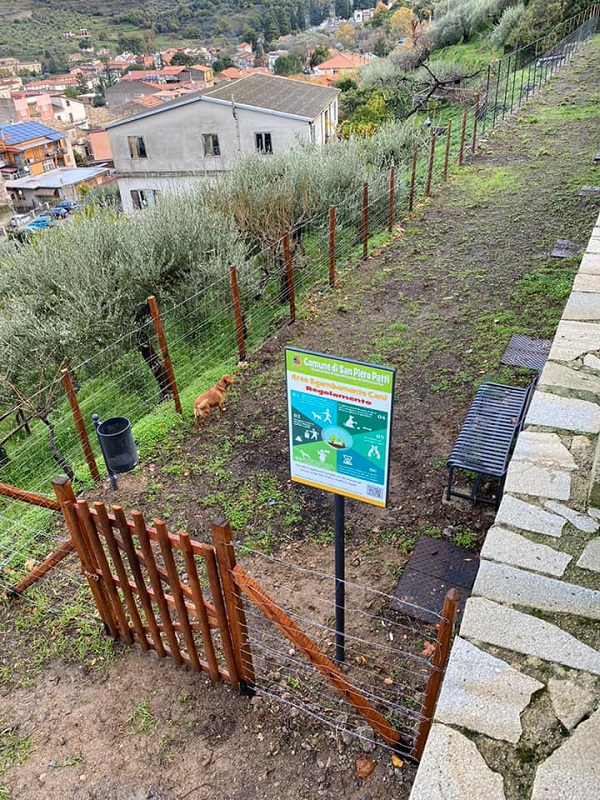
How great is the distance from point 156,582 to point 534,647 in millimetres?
1854

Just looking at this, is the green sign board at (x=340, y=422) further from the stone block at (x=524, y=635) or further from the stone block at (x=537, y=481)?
the stone block at (x=537, y=481)

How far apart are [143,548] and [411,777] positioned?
5.60 ft

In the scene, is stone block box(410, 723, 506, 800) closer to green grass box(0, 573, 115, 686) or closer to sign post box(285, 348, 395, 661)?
sign post box(285, 348, 395, 661)

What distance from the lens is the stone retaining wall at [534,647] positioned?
6.36 feet

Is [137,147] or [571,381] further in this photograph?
[137,147]

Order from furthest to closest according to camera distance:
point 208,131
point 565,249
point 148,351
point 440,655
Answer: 1. point 208,131
2. point 565,249
3. point 148,351
4. point 440,655

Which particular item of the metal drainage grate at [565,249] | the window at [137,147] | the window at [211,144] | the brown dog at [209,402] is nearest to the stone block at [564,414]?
the brown dog at [209,402]

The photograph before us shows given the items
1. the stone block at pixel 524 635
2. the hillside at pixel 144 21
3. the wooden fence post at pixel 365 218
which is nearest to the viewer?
the stone block at pixel 524 635

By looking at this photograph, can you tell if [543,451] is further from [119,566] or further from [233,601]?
[119,566]

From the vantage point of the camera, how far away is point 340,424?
2535 mm

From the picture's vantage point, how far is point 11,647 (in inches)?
144

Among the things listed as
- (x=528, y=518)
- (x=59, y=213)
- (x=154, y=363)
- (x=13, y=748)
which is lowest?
(x=59, y=213)

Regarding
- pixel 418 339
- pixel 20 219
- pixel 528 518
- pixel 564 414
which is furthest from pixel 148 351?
pixel 20 219

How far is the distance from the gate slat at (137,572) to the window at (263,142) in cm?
2579
